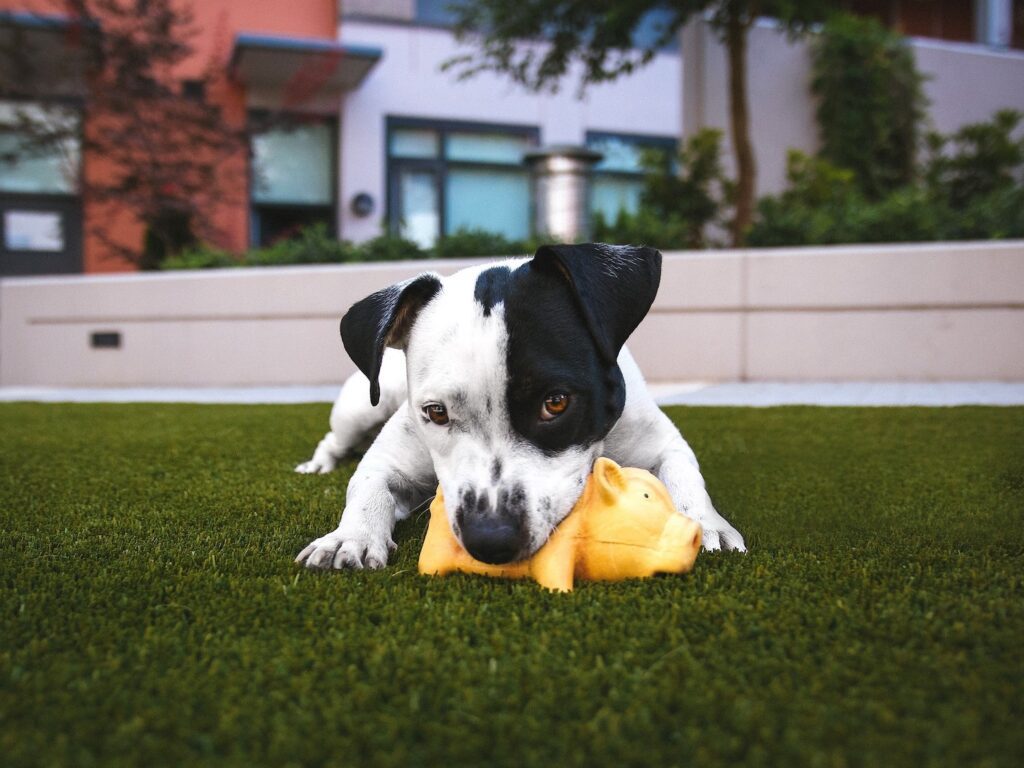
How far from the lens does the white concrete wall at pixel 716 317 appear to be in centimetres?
762

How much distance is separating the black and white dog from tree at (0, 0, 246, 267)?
10.9 m

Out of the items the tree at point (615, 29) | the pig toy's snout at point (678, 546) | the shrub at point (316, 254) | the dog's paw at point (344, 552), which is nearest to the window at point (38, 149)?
the shrub at point (316, 254)

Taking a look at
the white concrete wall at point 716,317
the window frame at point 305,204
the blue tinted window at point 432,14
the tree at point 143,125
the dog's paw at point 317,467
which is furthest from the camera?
Answer: the blue tinted window at point 432,14

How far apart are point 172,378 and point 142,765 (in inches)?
341

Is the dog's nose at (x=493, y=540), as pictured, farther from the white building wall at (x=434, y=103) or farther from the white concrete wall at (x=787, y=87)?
the white building wall at (x=434, y=103)

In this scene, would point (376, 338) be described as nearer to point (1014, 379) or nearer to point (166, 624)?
point (166, 624)

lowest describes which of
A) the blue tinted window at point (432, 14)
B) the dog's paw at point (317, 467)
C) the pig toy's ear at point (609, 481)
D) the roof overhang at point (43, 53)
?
the dog's paw at point (317, 467)

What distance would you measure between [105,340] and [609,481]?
8.59 m

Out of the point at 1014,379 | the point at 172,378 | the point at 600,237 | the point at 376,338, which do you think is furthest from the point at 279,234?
the point at 376,338

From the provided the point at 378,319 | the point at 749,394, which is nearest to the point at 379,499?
the point at 378,319

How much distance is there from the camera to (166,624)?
1818 mm

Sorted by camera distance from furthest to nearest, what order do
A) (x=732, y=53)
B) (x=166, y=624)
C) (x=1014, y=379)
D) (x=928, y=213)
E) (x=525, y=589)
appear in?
1. (x=732, y=53)
2. (x=928, y=213)
3. (x=1014, y=379)
4. (x=525, y=589)
5. (x=166, y=624)

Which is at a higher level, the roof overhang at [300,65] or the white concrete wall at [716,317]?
the roof overhang at [300,65]

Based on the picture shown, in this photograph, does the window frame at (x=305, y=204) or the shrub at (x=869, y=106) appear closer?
the shrub at (x=869, y=106)
